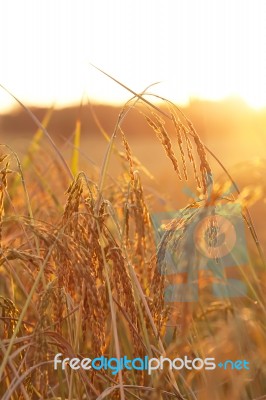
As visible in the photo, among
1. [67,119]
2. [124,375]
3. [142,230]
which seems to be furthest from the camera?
[67,119]

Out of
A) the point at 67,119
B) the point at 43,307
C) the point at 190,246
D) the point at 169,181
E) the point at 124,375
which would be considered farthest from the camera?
the point at 67,119

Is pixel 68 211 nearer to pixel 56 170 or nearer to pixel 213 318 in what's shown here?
pixel 56 170

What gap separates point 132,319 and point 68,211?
0.23 m

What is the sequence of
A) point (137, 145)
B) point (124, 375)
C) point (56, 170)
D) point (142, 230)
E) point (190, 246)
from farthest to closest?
1. point (137, 145)
2. point (56, 170)
3. point (124, 375)
4. point (142, 230)
5. point (190, 246)

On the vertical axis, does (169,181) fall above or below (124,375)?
above

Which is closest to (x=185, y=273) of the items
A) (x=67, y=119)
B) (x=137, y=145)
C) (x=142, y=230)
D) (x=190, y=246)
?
(x=190, y=246)

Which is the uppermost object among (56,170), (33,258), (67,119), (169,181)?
(67,119)

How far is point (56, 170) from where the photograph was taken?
9.30 ft

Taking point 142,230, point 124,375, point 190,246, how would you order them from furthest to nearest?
1. point 124,375
2. point 142,230
3. point 190,246

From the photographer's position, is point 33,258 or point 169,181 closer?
point 33,258

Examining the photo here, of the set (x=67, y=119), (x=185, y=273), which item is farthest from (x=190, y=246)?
(x=67, y=119)

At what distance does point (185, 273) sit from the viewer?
2.54 ft

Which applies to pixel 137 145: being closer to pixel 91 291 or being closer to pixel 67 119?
pixel 67 119

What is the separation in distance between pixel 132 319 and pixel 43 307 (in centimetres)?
23
